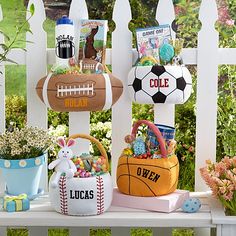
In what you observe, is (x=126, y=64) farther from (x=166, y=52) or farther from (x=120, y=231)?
(x=120, y=231)

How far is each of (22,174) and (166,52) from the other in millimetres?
722

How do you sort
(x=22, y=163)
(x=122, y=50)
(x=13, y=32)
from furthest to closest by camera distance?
(x=13, y=32)
(x=122, y=50)
(x=22, y=163)

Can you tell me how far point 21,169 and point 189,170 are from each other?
239cm

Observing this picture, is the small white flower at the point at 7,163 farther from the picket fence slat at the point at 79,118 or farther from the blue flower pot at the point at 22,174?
the picket fence slat at the point at 79,118

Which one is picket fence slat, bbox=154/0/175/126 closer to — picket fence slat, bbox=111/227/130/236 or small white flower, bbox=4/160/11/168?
picket fence slat, bbox=111/227/130/236

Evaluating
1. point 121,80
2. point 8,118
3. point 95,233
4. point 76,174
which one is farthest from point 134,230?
point 76,174

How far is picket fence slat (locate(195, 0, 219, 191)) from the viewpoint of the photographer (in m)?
2.90

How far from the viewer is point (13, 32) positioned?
570 centimetres

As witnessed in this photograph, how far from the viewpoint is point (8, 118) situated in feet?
17.1

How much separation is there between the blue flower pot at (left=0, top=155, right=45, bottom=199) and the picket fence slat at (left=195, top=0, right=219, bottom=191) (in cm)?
67

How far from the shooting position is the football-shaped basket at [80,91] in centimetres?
271

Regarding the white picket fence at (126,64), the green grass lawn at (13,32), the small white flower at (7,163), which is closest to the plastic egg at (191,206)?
the white picket fence at (126,64)

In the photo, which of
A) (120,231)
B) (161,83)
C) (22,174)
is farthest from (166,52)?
(120,231)

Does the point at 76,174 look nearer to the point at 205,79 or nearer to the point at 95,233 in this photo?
the point at 205,79
